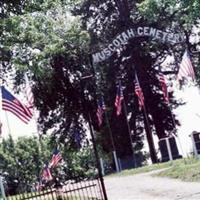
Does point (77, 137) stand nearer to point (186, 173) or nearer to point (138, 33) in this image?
point (138, 33)

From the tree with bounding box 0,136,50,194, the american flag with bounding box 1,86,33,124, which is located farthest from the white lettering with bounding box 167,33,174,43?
the tree with bounding box 0,136,50,194

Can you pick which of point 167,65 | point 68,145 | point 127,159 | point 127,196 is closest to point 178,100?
point 167,65

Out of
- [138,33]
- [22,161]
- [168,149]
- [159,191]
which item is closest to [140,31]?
[138,33]

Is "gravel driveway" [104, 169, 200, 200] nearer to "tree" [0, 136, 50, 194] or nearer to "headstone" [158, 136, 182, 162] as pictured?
"headstone" [158, 136, 182, 162]

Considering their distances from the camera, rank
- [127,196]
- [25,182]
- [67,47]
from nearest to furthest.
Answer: [127,196]
[67,47]
[25,182]

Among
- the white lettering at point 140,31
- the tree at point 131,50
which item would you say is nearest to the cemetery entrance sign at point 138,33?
the white lettering at point 140,31

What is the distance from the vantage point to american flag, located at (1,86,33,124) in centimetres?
1728

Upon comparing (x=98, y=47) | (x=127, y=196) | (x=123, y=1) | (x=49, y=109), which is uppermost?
(x=123, y=1)

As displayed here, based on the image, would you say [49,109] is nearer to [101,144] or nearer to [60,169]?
[101,144]

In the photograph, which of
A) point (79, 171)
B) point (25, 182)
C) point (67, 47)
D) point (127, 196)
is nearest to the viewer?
point (127, 196)

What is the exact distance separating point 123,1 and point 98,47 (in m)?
5.13

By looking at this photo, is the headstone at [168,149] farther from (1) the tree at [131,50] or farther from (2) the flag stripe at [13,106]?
(2) the flag stripe at [13,106]

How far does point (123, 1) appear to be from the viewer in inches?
1800

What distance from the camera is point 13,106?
17312 mm
